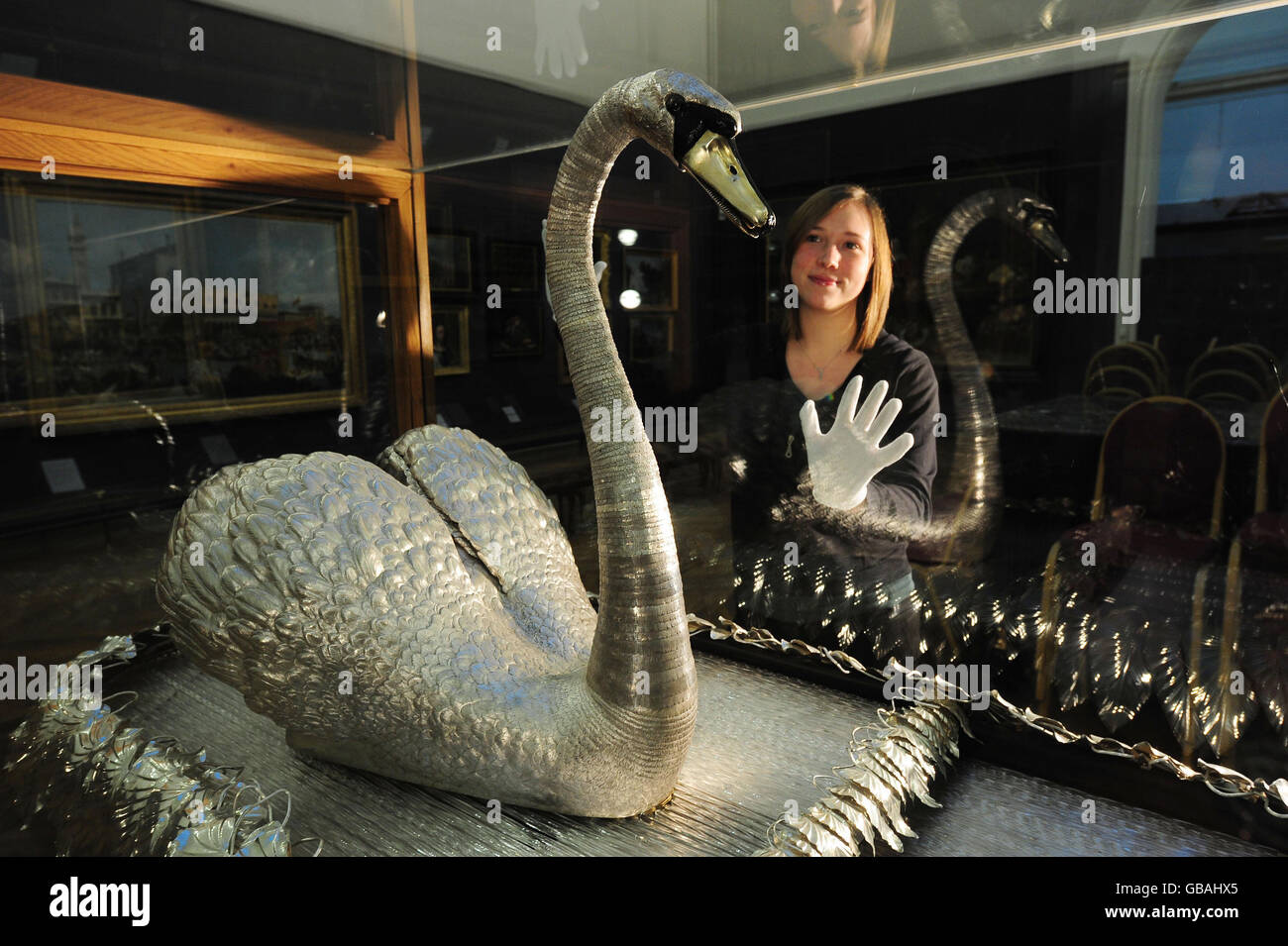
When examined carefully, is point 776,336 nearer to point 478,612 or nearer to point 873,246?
point 873,246

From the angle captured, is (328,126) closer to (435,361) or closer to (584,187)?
→ (435,361)

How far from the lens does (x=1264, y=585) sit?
1101 millimetres

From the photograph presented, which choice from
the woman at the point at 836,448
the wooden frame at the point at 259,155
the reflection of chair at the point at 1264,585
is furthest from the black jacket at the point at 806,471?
the wooden frame at the point at 259,155

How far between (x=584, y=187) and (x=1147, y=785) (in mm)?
1051

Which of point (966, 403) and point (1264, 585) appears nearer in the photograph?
point (1264, 585)

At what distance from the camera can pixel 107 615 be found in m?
1.52

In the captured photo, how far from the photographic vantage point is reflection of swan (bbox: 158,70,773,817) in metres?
0.81

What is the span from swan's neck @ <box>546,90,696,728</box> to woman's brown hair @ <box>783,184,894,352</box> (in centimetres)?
55
